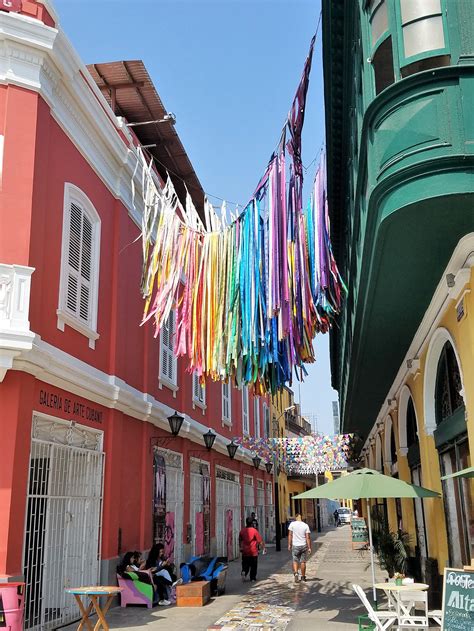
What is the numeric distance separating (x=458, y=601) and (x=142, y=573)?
6802 mm

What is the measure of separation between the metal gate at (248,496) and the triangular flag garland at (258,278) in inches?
663

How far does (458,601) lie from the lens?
20.6 feet

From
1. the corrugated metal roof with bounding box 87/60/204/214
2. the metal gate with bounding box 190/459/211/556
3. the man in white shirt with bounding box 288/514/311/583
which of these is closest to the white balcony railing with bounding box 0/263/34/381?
the corrugated metal roof with bounding box 87/60/204/214

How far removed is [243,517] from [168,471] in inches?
420

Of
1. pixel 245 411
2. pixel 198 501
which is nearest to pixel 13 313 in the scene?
pixel 198 501

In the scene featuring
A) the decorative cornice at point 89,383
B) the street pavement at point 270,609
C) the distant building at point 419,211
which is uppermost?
the distant building at point 419,211

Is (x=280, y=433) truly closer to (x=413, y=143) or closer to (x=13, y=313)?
(x=13, y=313)

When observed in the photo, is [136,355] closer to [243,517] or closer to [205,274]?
[205,274]

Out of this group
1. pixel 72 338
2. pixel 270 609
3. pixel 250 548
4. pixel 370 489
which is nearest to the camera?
pixel 370 489

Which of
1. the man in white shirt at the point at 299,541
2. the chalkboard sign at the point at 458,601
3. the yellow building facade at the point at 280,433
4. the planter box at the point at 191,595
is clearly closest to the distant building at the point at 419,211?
the chalkboard sign at the point at 458,601

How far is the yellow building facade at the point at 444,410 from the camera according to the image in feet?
24.7

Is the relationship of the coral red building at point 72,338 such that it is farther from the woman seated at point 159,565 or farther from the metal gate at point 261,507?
the metal gate at point 261,507

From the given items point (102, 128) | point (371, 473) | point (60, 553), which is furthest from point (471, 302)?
point (102, 128)

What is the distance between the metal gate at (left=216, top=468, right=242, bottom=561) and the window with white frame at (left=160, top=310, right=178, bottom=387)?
5.62m
